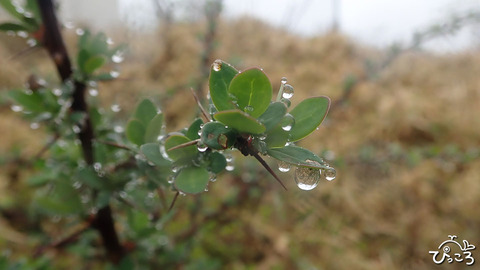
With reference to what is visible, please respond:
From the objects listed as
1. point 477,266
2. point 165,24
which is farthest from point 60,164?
point 165,24

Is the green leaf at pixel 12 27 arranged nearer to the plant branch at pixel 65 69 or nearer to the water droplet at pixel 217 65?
the plant branch at pixel 65 69

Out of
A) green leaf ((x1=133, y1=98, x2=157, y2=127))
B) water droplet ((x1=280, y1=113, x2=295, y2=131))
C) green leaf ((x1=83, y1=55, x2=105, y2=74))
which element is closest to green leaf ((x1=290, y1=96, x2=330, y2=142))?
water droplet ((x1=280, y1=113, x2=295, y2=131))

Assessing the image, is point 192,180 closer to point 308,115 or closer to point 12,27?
point 308,115

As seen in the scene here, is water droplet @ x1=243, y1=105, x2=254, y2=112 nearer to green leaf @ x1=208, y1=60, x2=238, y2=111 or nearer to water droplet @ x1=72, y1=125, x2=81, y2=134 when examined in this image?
green leaf @ x1=208, y1=60, x2=238, y2=111

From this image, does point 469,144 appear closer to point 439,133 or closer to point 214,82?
point 439,133

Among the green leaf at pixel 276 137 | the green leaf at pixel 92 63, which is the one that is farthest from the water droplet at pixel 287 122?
the green leaf at pixel 92 63

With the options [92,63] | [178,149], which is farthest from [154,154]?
[92,63]

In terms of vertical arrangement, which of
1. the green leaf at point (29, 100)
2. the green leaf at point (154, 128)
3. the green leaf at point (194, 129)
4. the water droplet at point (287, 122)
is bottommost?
the green leaf at point (29, 100)
